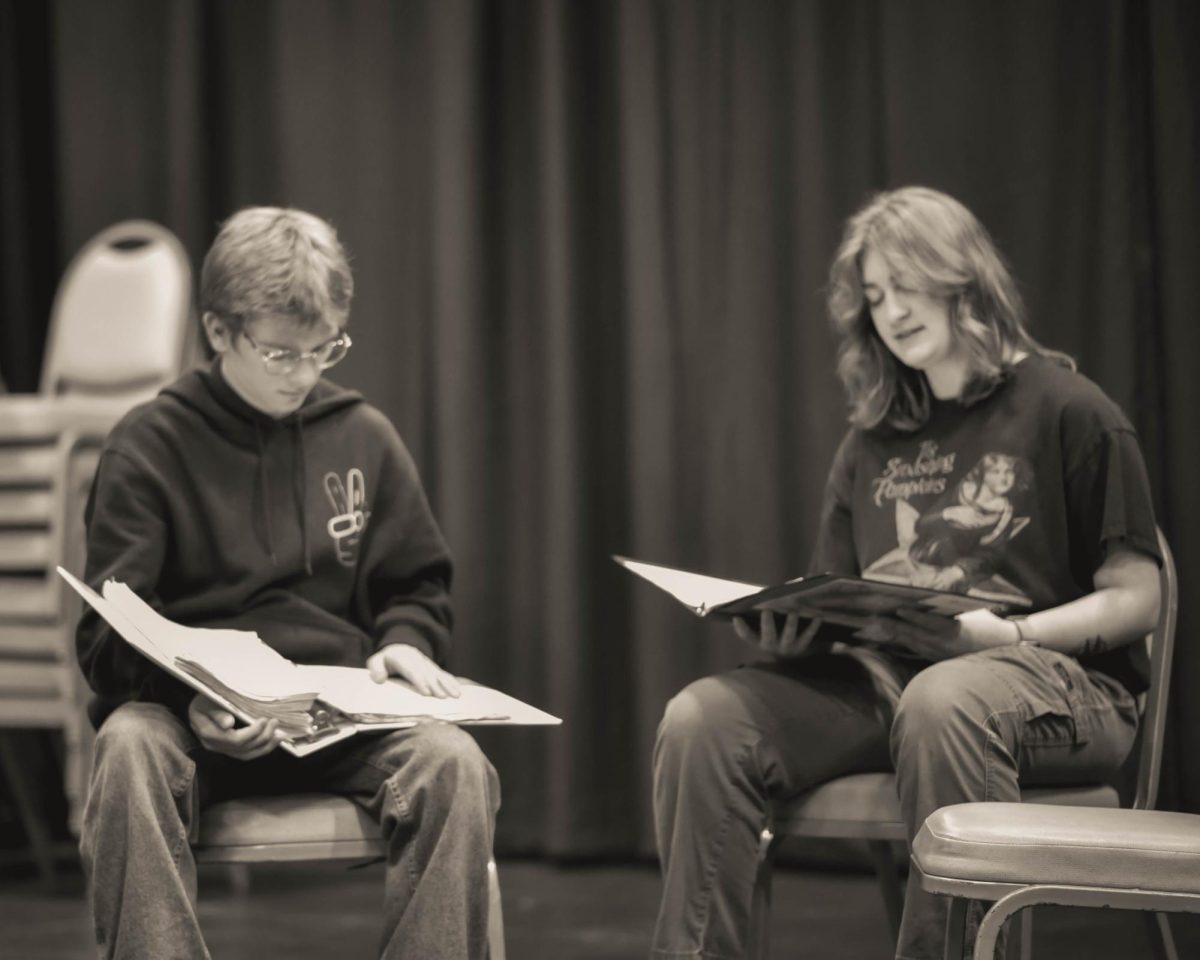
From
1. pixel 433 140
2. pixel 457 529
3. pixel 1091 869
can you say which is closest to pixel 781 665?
pixel 1091 869

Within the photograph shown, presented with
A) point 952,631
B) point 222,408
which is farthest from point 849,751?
point 222,408

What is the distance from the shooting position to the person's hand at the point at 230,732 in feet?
5.62

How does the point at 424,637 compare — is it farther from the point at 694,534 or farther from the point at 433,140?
the point at 433,140

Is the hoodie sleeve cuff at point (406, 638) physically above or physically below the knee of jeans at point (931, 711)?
above

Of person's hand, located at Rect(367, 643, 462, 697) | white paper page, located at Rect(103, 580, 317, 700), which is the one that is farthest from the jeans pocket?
white paper page, located at Rect(103, 580, 317, 700)

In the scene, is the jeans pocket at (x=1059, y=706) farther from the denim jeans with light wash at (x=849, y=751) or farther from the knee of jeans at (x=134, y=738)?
the knee of jeans at (x=134, y=738)

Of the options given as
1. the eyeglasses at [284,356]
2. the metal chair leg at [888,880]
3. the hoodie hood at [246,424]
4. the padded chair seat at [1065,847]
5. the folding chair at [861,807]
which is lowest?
the metal chair leg at [888,880]

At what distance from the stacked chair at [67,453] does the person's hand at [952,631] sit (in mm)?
1811

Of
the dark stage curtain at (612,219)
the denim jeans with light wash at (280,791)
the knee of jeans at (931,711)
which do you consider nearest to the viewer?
the denim jeans with light wash at (280,791)

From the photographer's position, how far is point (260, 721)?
5.62ft

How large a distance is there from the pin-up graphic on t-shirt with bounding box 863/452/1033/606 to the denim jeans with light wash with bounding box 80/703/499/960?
0.67m

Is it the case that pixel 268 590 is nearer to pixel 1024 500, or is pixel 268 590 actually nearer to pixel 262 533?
pixel 262 533

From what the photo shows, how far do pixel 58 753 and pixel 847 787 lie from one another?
8.00ft

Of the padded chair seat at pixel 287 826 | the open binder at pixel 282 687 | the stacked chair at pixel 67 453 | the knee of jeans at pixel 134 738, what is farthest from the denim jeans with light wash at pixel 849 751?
the stacked chair at pixel 67 453
